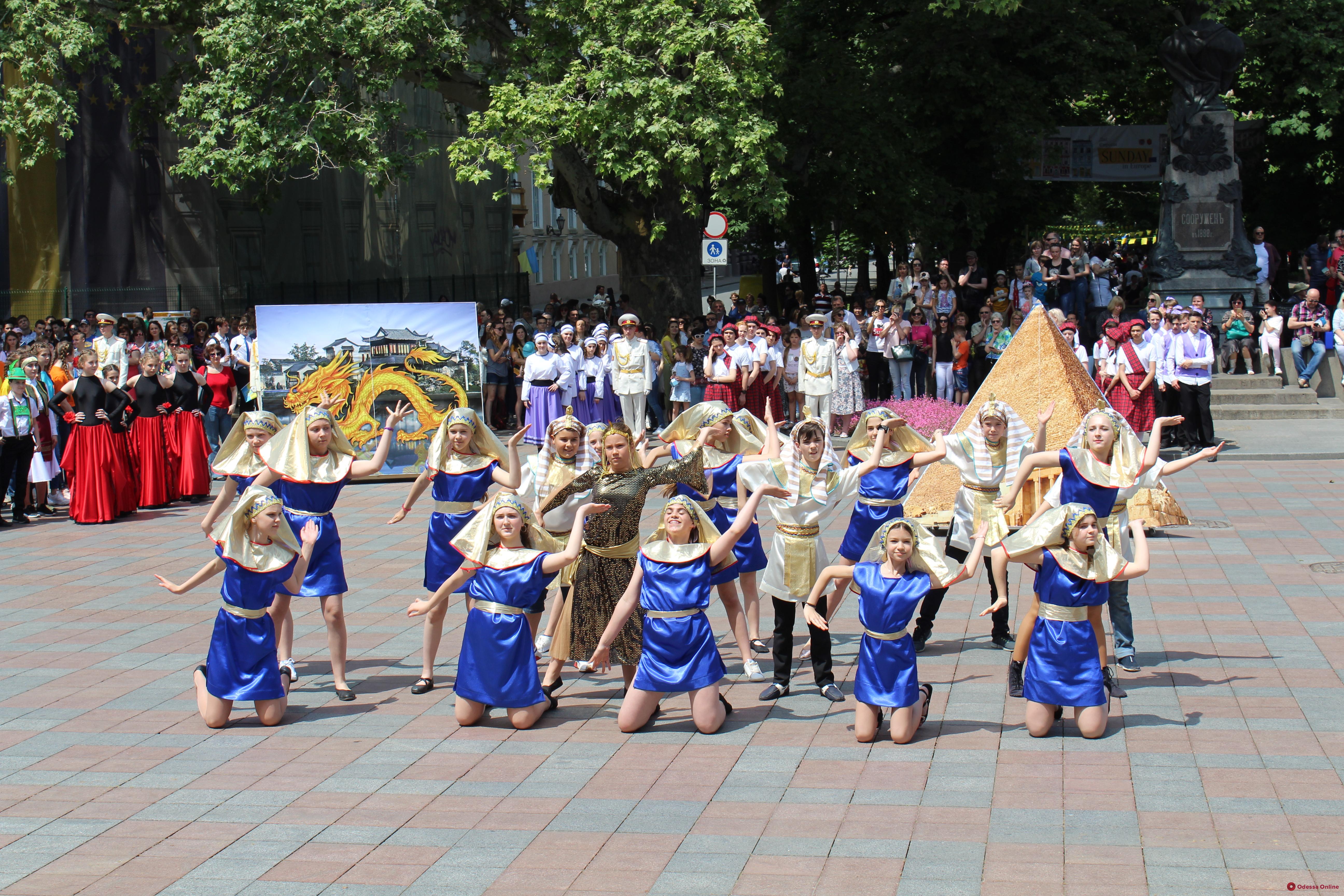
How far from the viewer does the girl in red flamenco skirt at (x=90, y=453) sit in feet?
48.5

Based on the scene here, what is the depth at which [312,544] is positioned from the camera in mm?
8477

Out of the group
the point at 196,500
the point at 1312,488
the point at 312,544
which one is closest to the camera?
the point at 312,544

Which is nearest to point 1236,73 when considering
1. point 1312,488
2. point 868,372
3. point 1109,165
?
point 1109,165

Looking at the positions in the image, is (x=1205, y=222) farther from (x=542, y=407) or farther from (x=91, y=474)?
(x=91, y=474)

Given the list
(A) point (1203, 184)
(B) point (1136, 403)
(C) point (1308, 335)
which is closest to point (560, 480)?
(B) point (1136, 403)

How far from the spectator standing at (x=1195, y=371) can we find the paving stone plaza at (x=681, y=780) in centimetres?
787

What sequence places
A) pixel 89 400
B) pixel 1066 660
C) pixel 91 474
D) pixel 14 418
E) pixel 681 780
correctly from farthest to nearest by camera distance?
pixel 89 400
pixel 91 474
pixel 14 418
pixel 1066 660
pixel 681 780

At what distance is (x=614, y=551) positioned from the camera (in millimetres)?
8289

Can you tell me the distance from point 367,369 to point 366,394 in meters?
0.30

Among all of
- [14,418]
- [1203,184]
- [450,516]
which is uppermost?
[1203,184]

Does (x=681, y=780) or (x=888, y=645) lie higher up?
(x=888, y=645)

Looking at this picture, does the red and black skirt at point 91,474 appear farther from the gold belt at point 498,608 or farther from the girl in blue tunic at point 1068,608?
the girl in blue tunic at point 1068,608

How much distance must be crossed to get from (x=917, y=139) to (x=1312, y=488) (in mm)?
13071

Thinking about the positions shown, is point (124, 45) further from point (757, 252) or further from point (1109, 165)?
point (1109, 165)
